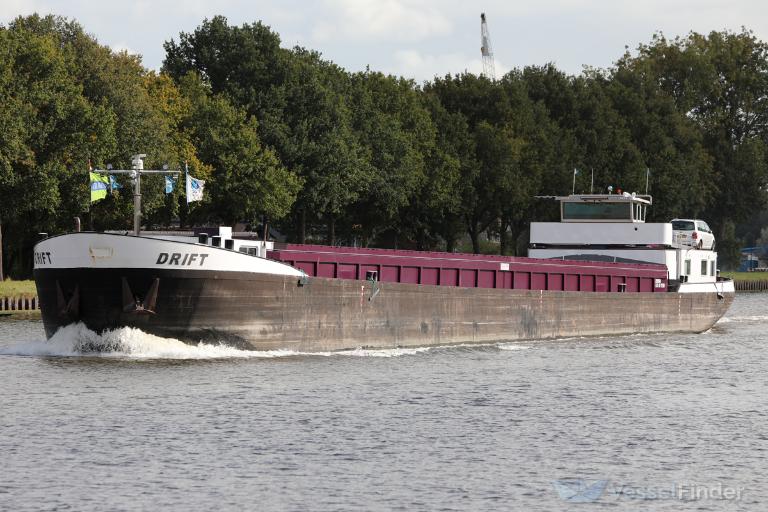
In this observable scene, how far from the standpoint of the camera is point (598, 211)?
2527 inches

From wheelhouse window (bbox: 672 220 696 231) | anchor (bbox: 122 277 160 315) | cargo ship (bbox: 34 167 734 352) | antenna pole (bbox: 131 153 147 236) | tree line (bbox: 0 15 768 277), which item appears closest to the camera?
anchor (bbox: 122 277 160 315)

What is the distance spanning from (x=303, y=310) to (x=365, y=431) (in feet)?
43.3

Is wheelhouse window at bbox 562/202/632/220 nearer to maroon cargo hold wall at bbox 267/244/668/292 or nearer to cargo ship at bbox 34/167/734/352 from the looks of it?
cargo ship at bbox 34/167/734/352

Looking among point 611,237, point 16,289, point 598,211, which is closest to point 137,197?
point 16,289

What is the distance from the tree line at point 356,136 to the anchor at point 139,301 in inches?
1165

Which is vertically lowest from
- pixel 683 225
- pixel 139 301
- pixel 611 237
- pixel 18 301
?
pixel 18 301

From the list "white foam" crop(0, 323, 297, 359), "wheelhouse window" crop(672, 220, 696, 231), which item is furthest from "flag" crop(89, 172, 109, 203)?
"wheelhouse window" crop(672, 220, 696, 231)

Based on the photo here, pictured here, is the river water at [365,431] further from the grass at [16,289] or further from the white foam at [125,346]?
the grass at [16,289]

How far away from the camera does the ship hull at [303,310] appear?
38.8 meters

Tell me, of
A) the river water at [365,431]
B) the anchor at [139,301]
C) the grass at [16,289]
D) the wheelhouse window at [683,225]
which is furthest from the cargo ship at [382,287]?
the grass at [16,289]

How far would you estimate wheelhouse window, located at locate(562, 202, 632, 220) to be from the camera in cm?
6366

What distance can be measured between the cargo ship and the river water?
0.93 meters

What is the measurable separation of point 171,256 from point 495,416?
11998mm

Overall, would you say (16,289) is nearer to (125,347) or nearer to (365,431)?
(125,347)
